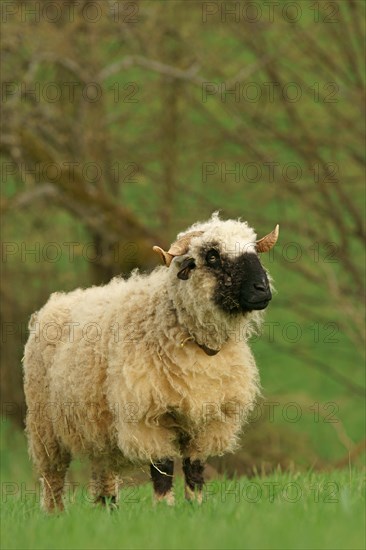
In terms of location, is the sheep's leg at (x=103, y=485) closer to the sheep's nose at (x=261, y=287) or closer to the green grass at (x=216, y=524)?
the green grass at (x=216, y=524)

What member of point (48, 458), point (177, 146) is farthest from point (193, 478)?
point (177, 146)

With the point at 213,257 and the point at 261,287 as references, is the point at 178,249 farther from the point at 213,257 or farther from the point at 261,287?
the point at 261,287

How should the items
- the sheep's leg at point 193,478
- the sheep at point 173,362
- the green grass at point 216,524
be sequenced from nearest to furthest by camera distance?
the green grass at point 216,524 → the sheep at point 173,362 → the sheep's leg at point 193,478

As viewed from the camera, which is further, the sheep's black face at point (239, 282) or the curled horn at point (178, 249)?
the curled horn at point (178, 249)

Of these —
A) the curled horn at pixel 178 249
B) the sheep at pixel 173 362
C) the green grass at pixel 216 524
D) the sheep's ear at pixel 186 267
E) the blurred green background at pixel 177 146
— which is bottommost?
the green grass at pixel 216 524

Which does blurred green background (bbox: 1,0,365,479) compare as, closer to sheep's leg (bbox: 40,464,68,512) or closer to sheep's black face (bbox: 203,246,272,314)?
sheep's leg (bbox: 40,464,68,512)

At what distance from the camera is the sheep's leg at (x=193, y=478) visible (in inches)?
301

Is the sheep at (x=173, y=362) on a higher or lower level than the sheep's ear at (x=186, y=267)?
lower

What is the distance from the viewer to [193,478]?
25.3 feet

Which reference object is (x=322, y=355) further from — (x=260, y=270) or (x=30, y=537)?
(x=30, y=537)

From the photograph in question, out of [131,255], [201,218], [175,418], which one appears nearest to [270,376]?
[201,218]

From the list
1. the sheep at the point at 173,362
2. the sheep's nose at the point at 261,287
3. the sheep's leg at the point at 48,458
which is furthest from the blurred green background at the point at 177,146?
the sheep's nose at the point at 261,287

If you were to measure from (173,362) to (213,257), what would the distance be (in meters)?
0.76

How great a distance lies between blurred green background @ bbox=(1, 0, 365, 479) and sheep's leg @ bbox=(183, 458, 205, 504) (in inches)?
274
